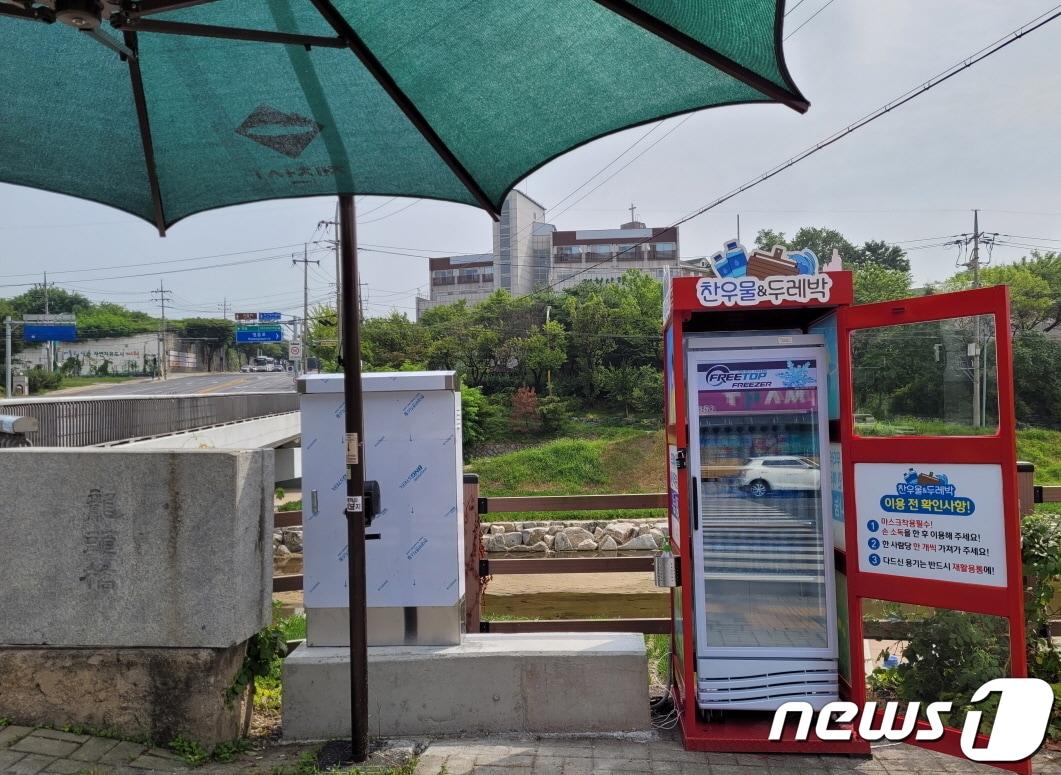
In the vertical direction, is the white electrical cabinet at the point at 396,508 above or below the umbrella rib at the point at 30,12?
below

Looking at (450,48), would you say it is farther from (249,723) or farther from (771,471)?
(249,723)

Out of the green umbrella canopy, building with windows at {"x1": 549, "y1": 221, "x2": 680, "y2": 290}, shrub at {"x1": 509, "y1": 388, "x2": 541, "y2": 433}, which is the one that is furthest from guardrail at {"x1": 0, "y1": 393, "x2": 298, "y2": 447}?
building with windows at {"x1": 549, "y1": 221, "x2": 680, "y2": 290}

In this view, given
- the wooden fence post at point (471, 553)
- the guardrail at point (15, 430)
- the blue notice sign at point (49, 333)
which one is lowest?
the wooden fence post at point (471, 553)

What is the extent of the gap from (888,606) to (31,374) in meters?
67.1

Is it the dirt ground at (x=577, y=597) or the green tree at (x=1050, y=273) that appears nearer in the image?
the dirt ground at (x=577, y=597)

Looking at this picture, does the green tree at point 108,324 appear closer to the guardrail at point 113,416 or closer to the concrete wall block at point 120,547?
the guardrail at point 113,416

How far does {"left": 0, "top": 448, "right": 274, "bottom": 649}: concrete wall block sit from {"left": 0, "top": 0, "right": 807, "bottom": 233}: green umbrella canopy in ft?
4.61

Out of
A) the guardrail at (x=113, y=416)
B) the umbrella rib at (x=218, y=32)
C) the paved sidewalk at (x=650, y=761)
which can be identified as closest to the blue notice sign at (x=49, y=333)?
the guardrail at (x=113, y=416)

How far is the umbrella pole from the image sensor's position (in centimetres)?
382

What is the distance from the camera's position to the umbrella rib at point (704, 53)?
2.40 meters

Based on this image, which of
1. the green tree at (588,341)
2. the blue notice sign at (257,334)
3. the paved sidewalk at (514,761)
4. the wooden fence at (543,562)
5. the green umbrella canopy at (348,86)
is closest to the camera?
the green umbrella canopy at (348,86)

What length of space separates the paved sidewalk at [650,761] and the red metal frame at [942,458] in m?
0.16

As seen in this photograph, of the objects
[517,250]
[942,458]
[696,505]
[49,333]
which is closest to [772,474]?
[696,505]

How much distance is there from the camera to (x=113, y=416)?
1509cm
